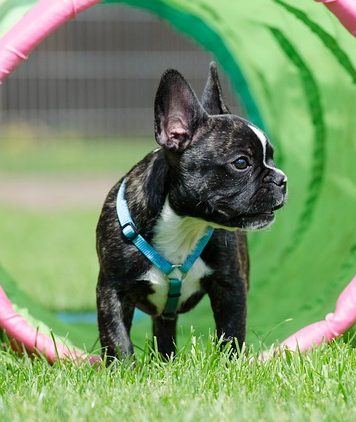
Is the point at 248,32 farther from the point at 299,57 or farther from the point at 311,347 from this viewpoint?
the point at 311,347

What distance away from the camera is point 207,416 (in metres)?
3.45

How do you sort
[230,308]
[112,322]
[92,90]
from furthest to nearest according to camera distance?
[92,90]
[230,308]
[112,322]

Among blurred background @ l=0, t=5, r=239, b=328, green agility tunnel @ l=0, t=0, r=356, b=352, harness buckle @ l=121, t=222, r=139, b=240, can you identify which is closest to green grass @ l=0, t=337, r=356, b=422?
harness buckle @ l=121, t=222, r=139, b=240

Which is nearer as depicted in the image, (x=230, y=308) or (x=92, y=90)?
(x=230, y=308)

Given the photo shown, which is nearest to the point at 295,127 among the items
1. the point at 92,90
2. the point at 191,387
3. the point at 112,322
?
the point at 112,322

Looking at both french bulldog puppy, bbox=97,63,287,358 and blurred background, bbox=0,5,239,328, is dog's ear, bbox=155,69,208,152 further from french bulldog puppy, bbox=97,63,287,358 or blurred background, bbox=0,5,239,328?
blurred background, bbox=0,5,239,328

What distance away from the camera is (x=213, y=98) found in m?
5.06

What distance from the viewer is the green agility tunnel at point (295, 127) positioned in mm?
5809

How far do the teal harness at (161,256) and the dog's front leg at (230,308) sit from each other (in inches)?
6.2

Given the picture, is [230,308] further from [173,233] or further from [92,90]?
[92,90]

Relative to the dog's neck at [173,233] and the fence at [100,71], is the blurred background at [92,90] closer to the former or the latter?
the fence at [100,71]

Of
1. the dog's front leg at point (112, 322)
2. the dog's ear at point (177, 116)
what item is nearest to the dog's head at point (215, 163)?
the dog's ear at point (177, 116)

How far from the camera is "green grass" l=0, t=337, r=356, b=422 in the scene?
137 inches

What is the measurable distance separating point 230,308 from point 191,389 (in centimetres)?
100
